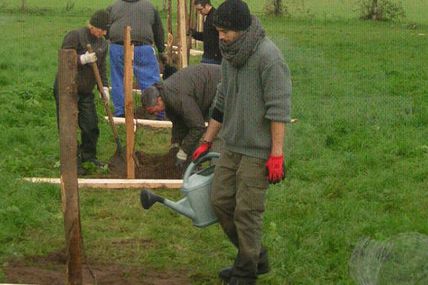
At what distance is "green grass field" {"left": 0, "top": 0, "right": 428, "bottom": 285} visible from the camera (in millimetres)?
6738

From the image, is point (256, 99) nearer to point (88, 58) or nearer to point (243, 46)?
point (243, 46)

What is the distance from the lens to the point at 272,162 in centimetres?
562

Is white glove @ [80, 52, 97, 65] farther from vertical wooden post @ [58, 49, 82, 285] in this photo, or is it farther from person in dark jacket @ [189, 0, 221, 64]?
vertical wooden post @ [58, 49, 82, 285]

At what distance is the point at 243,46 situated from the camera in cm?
557

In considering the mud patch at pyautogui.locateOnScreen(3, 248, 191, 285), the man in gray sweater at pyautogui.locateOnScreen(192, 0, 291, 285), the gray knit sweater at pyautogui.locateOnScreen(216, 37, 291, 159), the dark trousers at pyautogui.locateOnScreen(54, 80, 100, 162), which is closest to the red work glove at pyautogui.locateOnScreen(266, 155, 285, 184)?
the man in gray sweater at pyautogui.locateOnScreen(192, 0, 291, 285)

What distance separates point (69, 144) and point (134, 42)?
6382 millimetres

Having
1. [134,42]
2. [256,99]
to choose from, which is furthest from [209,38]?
[256,99]

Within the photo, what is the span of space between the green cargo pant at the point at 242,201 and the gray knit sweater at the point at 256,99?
9 centimetres

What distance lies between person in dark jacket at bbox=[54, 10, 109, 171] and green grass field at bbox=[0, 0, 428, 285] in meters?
0.38

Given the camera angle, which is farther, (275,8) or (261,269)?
(275,8)

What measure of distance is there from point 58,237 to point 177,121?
1.96 meters

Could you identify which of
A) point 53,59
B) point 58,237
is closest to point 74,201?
point 58,237

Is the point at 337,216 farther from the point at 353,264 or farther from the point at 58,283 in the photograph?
the point at 58,283

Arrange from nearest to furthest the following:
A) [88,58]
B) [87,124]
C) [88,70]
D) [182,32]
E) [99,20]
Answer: [88,58] < [99,20] < [88,70] < [87,124] < [182,32]
